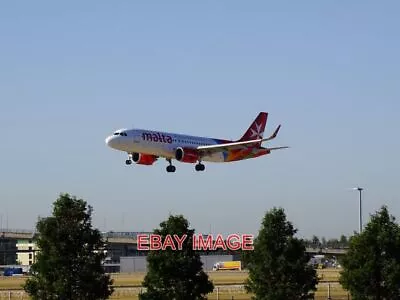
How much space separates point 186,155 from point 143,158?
5.09 m

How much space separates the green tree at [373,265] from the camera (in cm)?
6069

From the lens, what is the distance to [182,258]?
186 feet

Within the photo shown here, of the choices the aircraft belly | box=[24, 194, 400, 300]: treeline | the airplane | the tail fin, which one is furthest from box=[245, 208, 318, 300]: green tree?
the tail fin

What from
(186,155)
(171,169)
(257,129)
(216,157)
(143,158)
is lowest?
(171,169)

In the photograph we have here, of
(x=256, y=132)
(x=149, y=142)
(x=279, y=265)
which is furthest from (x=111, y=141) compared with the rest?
(x=279, y=265)

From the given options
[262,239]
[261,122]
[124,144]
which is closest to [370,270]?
→ [262,239]

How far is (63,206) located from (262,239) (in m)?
13.0

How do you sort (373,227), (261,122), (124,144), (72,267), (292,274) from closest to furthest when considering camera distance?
(72,267) → (292,274) → (373,227) → (124,144) → (261,122)

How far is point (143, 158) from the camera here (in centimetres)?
11138

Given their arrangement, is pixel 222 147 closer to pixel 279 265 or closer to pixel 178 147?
pixel 178 147

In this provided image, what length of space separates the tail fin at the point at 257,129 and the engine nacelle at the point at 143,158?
925 inches

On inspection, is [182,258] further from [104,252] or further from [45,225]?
[45,225]

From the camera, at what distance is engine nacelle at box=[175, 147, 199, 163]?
366 feet

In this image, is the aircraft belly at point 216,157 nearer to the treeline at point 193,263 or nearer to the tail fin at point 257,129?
the tail fin at point 257,129
